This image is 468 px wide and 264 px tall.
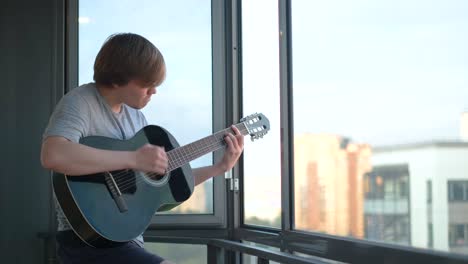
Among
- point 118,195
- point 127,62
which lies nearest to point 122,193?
point 118,195

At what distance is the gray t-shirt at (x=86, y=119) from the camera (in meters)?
1.73

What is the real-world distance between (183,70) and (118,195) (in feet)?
4.29

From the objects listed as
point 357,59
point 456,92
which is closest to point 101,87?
point 357,59

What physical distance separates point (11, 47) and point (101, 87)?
1619 mm

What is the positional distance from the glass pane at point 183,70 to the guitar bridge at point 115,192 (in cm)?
113

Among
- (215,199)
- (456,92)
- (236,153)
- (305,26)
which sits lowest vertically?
(215,199)

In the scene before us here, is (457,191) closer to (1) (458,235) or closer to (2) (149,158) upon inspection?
(1) (458,235)

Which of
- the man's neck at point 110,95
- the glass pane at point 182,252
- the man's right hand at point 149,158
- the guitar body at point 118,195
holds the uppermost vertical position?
the man's neck at point 110,95

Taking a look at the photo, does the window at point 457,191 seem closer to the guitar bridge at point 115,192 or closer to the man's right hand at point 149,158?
the man's right hand at point 149,158

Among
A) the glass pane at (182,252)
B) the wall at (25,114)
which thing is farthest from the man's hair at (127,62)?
the wall at (25,114)

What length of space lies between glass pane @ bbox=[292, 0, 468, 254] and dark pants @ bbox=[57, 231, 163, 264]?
665 millimetres

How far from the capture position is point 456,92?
1.63 m

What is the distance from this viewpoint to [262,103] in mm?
2801

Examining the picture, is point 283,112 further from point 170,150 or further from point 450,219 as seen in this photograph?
point 450,219
